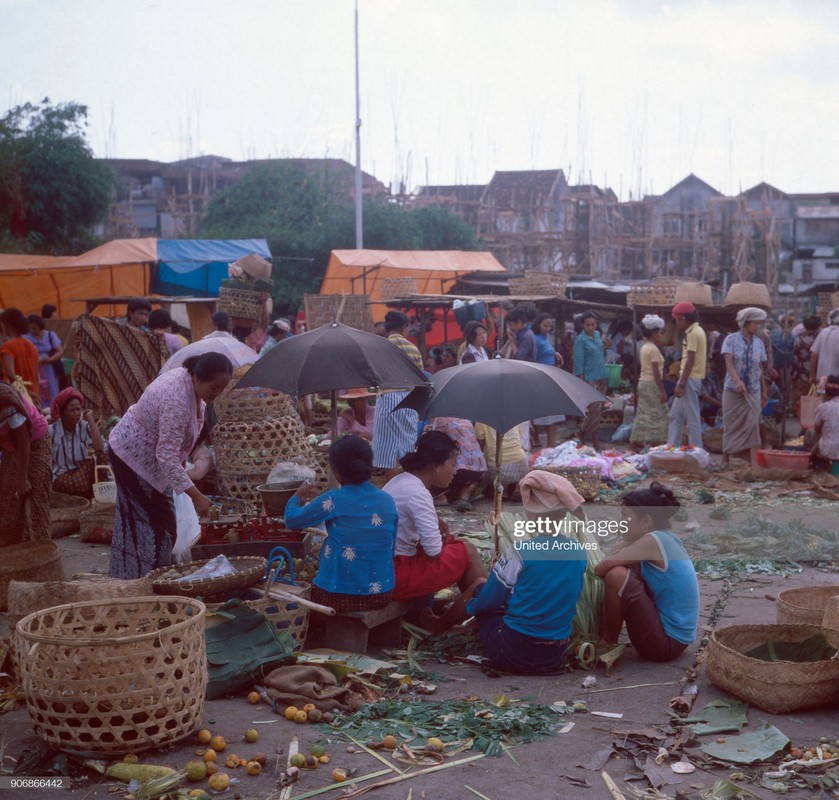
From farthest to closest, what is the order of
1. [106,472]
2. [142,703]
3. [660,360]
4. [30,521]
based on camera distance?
[660,360]
[106,472]
[30,521]
[142,703]

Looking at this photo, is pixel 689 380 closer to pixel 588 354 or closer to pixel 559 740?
pixel 588 354

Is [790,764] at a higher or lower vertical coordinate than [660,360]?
lower

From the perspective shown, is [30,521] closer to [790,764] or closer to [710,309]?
[790,764]

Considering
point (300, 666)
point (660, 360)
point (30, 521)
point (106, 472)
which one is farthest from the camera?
point (660, 360)

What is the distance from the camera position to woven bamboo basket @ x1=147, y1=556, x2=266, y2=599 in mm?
4801

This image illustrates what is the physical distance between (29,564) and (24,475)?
2.12 ft

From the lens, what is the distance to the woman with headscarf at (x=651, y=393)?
1199 centimetres

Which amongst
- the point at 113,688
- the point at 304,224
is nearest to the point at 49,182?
→ the point at 304,224

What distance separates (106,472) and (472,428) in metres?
3.39

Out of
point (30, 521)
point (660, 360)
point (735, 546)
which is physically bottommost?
point (735, 546)

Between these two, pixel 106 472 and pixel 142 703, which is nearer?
pixel 142 703

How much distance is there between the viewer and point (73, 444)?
8.75 m

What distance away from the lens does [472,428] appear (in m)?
9.36

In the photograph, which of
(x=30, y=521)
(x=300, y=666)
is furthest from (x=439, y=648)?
(x=30, y=521)
